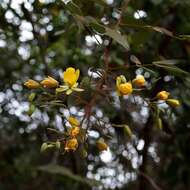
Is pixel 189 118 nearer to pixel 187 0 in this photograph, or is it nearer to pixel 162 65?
pixel 187 0

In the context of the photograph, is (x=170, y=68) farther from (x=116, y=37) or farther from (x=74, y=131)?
(x=74, y=131)

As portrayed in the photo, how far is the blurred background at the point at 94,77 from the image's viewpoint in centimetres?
168

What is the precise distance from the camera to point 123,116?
225 cm

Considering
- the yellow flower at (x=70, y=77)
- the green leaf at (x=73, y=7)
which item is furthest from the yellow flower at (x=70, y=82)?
the green leaf at (x=73, y=7)

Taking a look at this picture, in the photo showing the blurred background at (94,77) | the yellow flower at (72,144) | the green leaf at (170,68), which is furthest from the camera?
the blurred background at (94,77)

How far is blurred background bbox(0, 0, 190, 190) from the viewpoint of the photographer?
168cm

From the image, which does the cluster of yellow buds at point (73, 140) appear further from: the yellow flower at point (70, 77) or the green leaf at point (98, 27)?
the green leaf at point (98, 27)

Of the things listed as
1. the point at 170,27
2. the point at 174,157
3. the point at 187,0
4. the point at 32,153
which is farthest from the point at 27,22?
the point at 32,153

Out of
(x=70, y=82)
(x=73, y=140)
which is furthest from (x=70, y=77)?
(x=73, y=140)

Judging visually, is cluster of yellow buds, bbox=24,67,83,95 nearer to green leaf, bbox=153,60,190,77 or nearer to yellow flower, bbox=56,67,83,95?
yellow flower, bbox=56,67,83,95

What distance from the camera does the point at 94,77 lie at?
112 centimetres

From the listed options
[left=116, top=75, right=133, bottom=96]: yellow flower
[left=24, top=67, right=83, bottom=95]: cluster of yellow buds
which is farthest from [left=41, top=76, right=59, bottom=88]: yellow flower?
[left=116, top=75, right=133, bottom=96]: yellow flower

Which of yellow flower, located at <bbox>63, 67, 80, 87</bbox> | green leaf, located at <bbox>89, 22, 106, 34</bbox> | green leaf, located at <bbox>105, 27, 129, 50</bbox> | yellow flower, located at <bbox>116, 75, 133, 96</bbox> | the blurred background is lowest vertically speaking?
the blurred background

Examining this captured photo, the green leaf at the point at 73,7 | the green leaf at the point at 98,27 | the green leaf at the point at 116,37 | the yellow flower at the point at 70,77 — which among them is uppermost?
the green leaf at the point at 73,7
